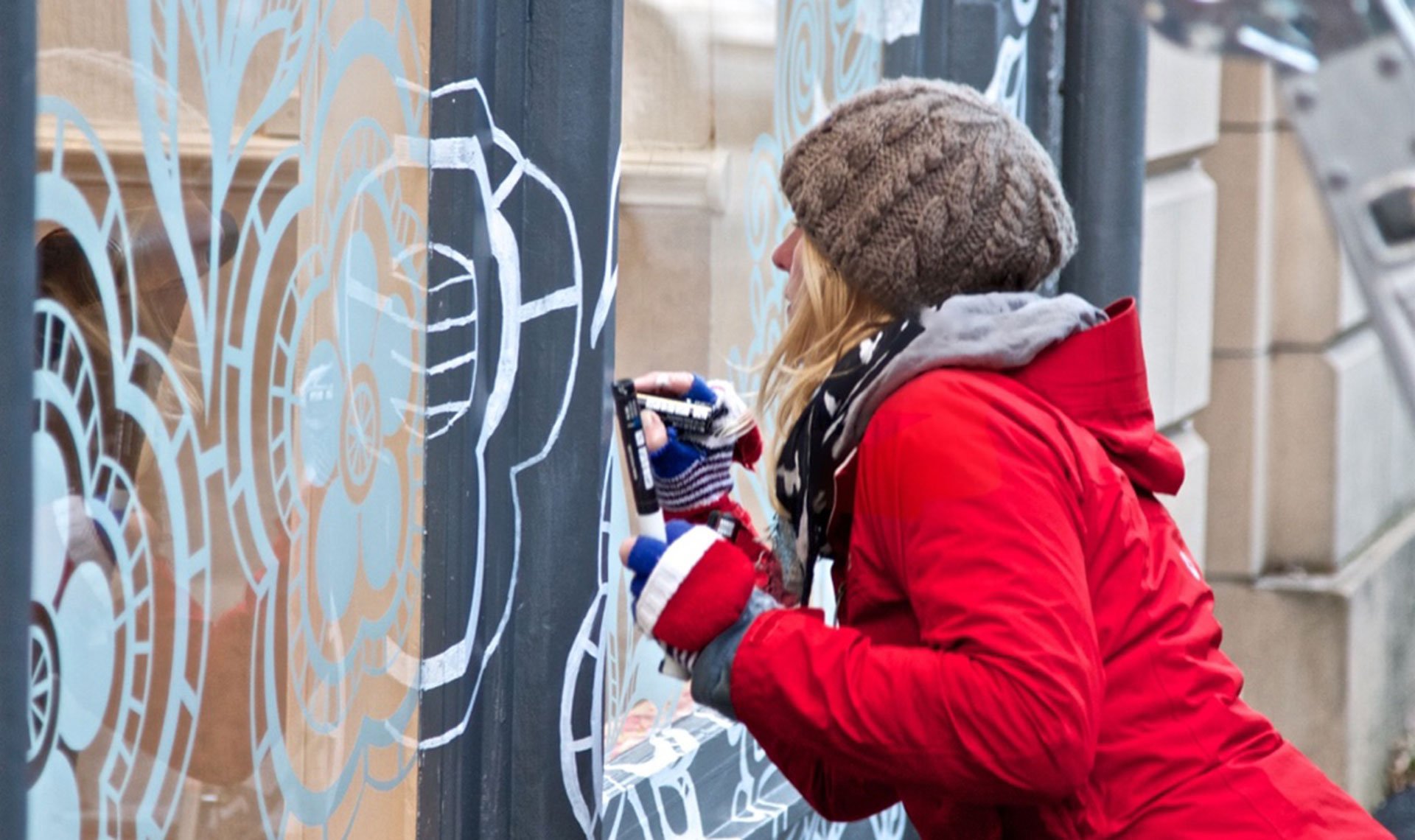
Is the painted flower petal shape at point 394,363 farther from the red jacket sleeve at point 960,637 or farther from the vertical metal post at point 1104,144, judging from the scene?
the vertical metal post at point 1104,144

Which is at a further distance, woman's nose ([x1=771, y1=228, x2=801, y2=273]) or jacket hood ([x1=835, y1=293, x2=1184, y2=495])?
woman's nose ([x1=771, y1=228, x2=801, y2=273])

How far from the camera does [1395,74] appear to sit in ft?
1.98

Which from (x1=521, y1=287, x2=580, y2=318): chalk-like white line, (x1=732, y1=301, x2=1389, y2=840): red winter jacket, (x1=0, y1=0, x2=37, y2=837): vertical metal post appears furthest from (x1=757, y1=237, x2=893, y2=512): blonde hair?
(x1=0, y1=0, x2=37, y2=837): vertical metal post

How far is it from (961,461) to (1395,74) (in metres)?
1.13

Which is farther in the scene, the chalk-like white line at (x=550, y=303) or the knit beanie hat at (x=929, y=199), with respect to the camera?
the chalk-like white line at (x=550, y=303)

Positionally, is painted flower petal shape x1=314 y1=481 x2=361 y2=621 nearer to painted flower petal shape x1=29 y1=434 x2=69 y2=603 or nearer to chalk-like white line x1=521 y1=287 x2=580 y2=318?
chalk-like white line x1=521 y1=287 x2=580 y2=318

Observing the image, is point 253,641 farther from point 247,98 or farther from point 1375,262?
point 1375,262

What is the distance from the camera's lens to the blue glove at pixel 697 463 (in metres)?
2.24

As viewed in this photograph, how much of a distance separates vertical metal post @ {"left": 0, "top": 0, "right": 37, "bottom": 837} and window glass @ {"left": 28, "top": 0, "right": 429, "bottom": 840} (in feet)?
0.41

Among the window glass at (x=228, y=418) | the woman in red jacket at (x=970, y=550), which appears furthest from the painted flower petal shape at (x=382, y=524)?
the woman in red jacket at (x=970, y=550)

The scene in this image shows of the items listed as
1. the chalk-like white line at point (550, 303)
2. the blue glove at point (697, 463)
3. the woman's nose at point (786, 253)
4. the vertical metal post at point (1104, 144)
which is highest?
the vertical metal post at point (1104, 144)

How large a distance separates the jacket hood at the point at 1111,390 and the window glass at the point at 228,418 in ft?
2.50

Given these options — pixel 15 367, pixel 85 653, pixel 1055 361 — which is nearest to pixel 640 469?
pixel 1055 361

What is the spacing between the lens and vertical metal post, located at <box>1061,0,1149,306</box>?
13.8 feet
